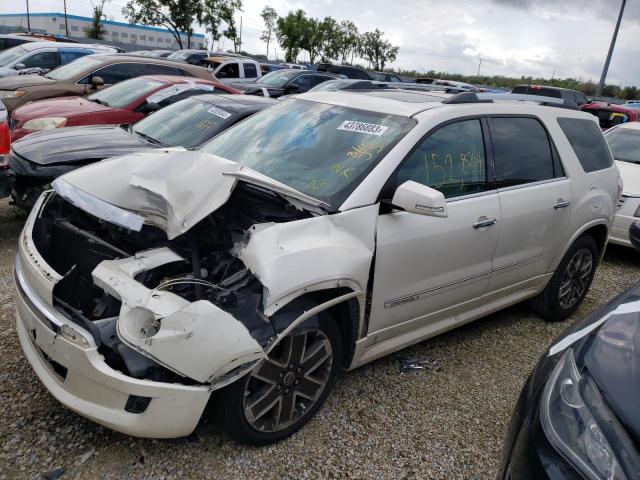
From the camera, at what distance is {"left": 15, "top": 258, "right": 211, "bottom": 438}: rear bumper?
206 centimetres

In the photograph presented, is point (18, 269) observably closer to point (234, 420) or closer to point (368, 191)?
point (234, 420)

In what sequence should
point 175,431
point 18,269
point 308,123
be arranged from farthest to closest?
1. point 308,123
2. point 18,269
3. point 175,431

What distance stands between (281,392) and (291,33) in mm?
50937

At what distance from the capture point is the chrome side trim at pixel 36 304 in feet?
7.21

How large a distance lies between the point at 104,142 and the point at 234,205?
9.12 feet

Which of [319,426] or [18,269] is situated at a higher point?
[18,269]

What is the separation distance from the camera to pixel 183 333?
1998 millimetres

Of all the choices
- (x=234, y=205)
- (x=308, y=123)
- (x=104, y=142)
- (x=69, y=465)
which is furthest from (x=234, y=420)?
(x=104, y=142)

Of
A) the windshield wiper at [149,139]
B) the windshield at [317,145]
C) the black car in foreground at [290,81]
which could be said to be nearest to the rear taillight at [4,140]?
the windshield wiper at [149,139]

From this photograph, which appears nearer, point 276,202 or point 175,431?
point 175,431

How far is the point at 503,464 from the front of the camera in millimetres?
1925

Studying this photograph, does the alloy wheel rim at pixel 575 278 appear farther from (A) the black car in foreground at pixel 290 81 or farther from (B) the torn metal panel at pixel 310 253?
(A) the black car in foreground at pixel 290 81

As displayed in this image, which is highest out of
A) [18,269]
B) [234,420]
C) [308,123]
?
[308,123]

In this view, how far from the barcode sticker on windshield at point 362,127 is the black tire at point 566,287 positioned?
2.09 m
